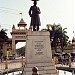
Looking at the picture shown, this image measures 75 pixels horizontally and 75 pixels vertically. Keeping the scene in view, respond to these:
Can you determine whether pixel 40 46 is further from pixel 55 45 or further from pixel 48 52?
pixel 55 45

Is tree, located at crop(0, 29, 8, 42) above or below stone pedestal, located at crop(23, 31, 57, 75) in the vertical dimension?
above

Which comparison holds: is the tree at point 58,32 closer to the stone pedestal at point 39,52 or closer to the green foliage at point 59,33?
the green foliage at point 59,33

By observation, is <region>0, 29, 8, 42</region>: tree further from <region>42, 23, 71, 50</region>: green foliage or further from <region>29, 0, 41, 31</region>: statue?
<region>29, 0, 41, 31</region>: statue

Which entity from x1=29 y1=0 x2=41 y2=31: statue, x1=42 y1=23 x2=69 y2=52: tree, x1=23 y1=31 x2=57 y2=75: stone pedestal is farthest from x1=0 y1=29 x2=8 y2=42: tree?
x1=23 y1=31 x2=57 y2=75: stone pedestal

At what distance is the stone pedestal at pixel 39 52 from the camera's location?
12.8 m

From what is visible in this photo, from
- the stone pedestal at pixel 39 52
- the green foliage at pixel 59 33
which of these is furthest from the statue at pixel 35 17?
the green foliage at pixel 59 33

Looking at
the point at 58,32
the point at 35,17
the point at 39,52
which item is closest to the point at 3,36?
the point at 58,32

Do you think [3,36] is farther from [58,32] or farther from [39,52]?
[39,52]

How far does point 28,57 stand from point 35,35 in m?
1.19

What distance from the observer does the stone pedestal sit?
12.8 metres

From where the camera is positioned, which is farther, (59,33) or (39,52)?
(59,33)

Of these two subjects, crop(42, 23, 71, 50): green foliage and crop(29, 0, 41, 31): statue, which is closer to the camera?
crop(29, 0, 41, 31): statue

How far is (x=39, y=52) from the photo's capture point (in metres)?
13.0

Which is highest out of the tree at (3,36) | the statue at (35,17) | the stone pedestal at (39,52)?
the tree at (3,36)
